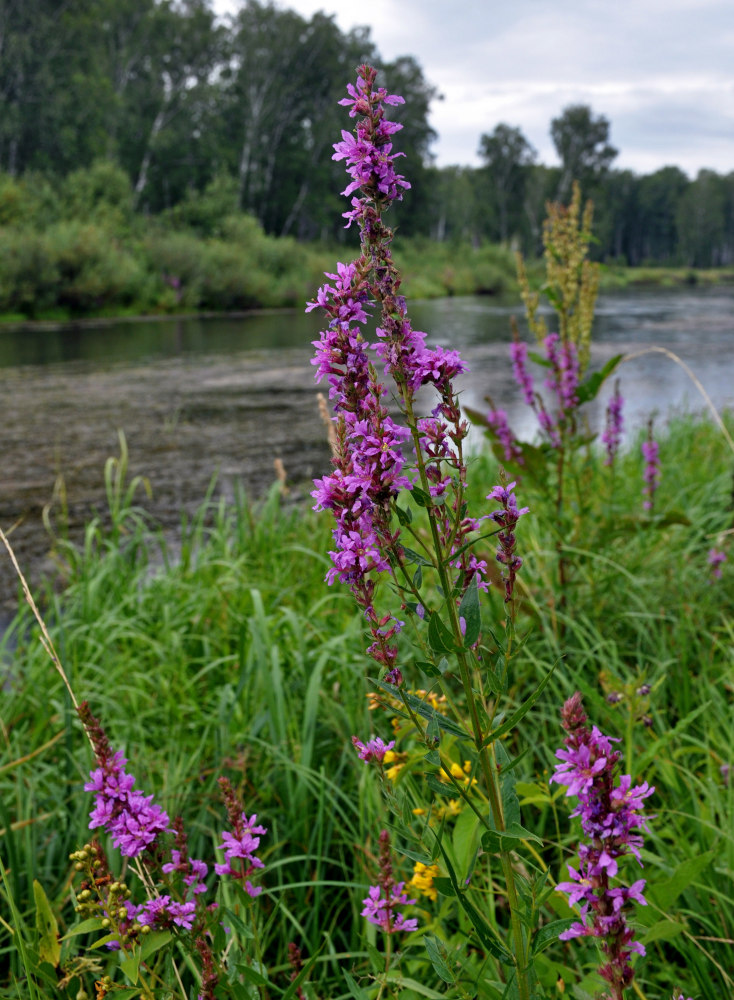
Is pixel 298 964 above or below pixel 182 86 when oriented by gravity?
below

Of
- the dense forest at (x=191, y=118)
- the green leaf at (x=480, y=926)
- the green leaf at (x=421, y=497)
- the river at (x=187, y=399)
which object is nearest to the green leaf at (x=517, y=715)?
the green leaf at (x=480, y=926)

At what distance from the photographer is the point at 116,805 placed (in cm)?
125

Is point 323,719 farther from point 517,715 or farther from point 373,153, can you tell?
point 373,153

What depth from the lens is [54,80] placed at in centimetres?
3052

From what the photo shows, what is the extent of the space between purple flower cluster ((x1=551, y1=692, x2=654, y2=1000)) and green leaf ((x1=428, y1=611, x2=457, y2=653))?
16 centimetres

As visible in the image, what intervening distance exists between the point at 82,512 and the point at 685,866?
5.72 meters

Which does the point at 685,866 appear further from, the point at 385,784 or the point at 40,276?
the point at 40,276

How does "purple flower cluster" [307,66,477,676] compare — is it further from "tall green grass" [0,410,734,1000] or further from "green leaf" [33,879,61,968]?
"green leaf" [33,879,61,968]

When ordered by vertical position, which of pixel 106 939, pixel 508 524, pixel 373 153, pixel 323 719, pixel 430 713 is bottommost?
pixel 323 719

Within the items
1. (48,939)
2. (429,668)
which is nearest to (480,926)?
(429,668)

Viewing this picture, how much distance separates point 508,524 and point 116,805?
761 millimetres

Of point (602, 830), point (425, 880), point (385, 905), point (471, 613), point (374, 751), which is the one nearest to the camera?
point (602, 830)

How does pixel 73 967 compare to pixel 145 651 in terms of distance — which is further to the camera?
pixel 145 651

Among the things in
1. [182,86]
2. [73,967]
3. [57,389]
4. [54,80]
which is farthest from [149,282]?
[73,967]
